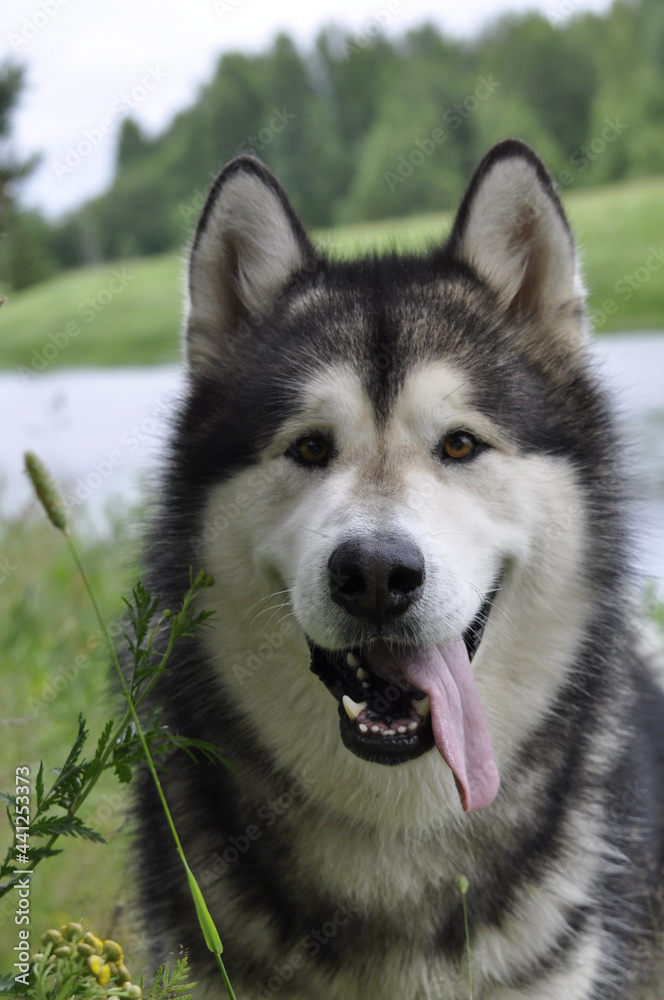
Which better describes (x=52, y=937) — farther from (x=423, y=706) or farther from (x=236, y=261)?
(x=236, y=261)

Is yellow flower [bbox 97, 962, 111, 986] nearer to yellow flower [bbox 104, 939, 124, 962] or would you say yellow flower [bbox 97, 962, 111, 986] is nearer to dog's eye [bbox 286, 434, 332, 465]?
yellow flower [bbox 104, 939, 124, 962]

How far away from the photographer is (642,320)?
13.5 m

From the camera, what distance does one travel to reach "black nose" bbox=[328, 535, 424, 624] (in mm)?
1995

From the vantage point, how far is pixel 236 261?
2898mm

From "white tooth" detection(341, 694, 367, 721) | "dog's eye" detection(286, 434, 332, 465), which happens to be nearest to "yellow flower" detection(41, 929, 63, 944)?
"white tooth" detection(341, 694, 367, 721)

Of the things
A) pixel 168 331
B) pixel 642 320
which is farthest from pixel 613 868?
pixel 168 331

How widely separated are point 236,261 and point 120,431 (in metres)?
3.21

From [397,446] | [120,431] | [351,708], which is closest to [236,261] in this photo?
[397,446]

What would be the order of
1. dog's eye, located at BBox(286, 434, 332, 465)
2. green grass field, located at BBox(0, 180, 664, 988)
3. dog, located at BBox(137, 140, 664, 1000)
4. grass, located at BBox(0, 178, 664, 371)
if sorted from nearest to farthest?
1. dog, located at BBox(137, 140, 664, 1000)
2. dog's eye, located at BBox(286, 434, 332, 465)
3. green grass field, located at BBox(0, 180, 664, 988)
4. grass, located at BBox(0, 178, 664, 371)

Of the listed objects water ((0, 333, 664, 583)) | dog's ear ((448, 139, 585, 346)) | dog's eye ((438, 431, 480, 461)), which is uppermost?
dog's ear ((448, 139, 585, 346))

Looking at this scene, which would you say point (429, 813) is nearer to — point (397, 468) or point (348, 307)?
point (397, 468)

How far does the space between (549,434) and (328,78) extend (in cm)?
1370

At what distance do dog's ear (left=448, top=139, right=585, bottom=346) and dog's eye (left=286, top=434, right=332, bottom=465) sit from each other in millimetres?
818

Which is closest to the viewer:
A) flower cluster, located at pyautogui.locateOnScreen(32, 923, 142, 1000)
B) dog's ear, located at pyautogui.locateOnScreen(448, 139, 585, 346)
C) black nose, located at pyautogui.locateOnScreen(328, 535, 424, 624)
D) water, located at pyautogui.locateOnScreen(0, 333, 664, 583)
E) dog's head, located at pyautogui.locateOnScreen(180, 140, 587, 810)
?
flower cluster, located at pyautogui.locateOnScreen(32, 923, 142, 1000)
